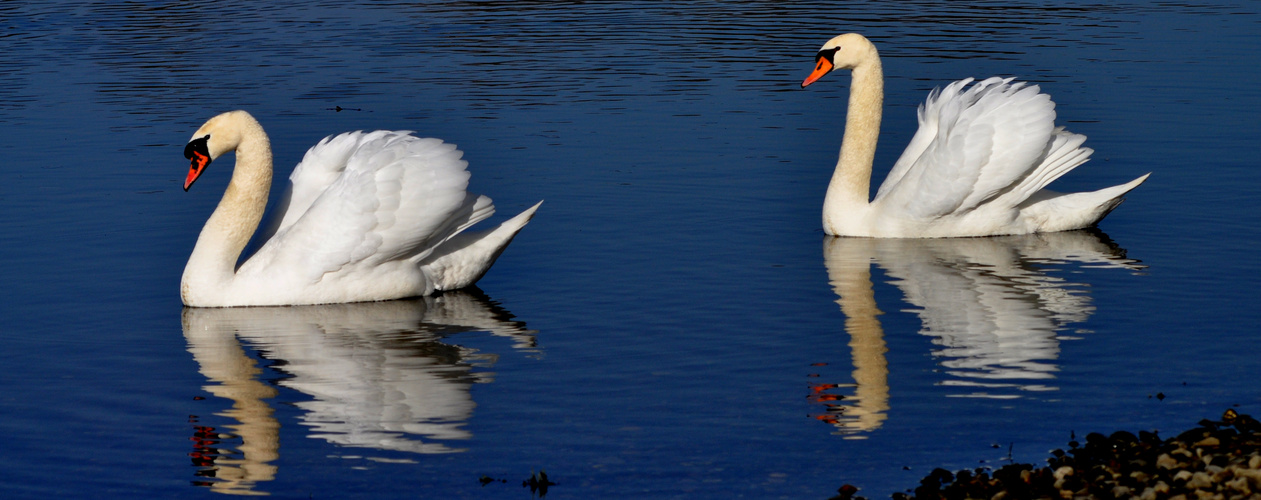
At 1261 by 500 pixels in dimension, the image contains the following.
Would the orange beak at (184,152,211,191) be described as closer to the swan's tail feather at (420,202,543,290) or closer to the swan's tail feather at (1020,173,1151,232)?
the swan's tail feather at (420,202,543,290)

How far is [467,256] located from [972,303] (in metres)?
3.44

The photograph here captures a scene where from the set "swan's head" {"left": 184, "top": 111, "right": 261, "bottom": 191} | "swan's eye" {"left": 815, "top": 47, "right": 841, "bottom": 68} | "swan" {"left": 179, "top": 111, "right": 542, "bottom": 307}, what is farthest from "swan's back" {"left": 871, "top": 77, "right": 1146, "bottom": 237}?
"swan's head" {"left": 184, "top": 111, "right": 261, "bottom": 191}

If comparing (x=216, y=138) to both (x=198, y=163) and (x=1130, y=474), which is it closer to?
(x=198, y=163)

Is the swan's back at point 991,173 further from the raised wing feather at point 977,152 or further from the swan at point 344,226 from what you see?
the swan at point 344,226

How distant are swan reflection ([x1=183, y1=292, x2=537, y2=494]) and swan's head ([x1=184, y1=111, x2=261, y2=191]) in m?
1.05

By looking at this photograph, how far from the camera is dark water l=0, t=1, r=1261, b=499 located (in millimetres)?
7551

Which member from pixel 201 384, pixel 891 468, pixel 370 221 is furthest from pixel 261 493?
pixel 370 221

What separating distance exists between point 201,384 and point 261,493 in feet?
6.72

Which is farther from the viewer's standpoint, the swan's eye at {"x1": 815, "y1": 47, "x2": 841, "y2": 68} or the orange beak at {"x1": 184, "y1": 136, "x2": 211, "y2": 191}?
the swan's eye at {"x1": 815, "y1": 47, "x2": 841, "y2": 68}

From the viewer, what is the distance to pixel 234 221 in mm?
11094

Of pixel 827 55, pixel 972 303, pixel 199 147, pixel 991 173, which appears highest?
pixel 827 55

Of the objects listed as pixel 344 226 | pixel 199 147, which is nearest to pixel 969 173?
pixel 344 226

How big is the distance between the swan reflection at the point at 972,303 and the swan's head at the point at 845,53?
5.52 ft

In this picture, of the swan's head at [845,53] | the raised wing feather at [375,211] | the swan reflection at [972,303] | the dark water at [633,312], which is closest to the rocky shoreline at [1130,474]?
the dark water at [633,312]
